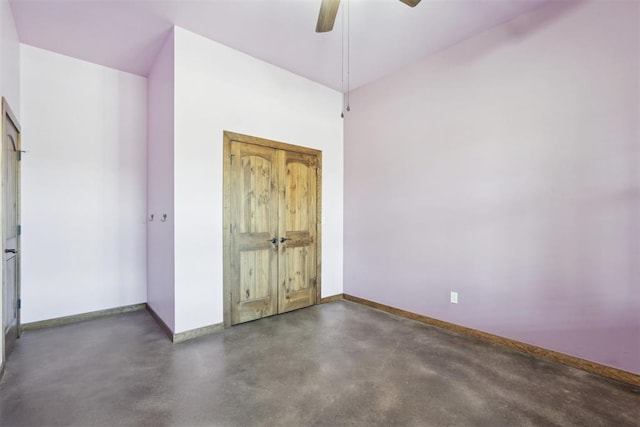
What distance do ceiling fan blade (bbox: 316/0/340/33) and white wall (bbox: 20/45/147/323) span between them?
290 cm

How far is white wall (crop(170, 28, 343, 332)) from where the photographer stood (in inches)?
119

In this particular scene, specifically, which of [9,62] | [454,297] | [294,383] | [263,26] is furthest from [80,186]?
[454,297]

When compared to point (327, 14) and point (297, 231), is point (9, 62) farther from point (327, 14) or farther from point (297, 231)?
point (297, 231)

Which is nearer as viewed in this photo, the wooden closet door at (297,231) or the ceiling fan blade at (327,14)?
the ceiling fan blade at (327,14)

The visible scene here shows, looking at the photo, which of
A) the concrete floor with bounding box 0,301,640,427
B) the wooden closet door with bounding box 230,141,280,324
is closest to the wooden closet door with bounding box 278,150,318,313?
the wooden closet door with bounding box 230,141,280,324

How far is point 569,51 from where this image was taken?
8.30 feet

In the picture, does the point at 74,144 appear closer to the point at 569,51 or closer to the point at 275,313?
the point at 275,313

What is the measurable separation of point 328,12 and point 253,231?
2.36 metres

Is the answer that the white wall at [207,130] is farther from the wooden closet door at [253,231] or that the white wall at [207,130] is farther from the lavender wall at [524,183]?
the lavender wall at [524,183]

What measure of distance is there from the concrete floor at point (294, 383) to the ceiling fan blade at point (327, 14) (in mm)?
2627

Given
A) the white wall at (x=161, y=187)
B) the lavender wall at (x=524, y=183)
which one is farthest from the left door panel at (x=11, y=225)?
the lavender wall at (x=524, y=183)

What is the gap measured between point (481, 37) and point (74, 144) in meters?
4.61

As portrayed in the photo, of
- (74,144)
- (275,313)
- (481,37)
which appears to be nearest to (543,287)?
(481,37)

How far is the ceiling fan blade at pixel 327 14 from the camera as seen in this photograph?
198cm
